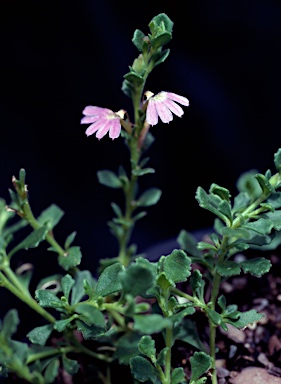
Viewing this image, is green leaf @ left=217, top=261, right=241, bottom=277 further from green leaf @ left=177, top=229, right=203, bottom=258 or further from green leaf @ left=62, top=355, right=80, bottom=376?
green leaf @ left=62, top=355, right=80, bottom=376

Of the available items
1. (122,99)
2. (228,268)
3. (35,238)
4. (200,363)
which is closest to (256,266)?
(228,268)

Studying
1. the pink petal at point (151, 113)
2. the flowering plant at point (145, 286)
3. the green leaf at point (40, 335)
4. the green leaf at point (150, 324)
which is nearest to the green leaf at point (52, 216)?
the flowering plant at point (145, 286)

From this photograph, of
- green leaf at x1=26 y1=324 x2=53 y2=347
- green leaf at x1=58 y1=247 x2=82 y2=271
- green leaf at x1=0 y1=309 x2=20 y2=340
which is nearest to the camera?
green leaf at x1=0 y1=309 x2=20 y2=340

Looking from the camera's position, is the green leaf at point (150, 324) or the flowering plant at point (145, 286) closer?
the green leaf at point (150, 324)

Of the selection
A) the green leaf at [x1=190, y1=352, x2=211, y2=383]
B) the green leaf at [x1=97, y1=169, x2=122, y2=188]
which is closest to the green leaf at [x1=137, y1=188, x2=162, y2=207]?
the green leaf at [x1=97, y1=169, x2=122, y2=188]

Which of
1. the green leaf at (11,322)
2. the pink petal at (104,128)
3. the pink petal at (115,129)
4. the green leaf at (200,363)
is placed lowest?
the green leaf at (200,363)

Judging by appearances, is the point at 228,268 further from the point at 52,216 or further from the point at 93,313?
the point at 52,216

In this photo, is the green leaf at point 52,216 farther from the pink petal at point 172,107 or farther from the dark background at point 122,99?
the dark background at point 122,99
